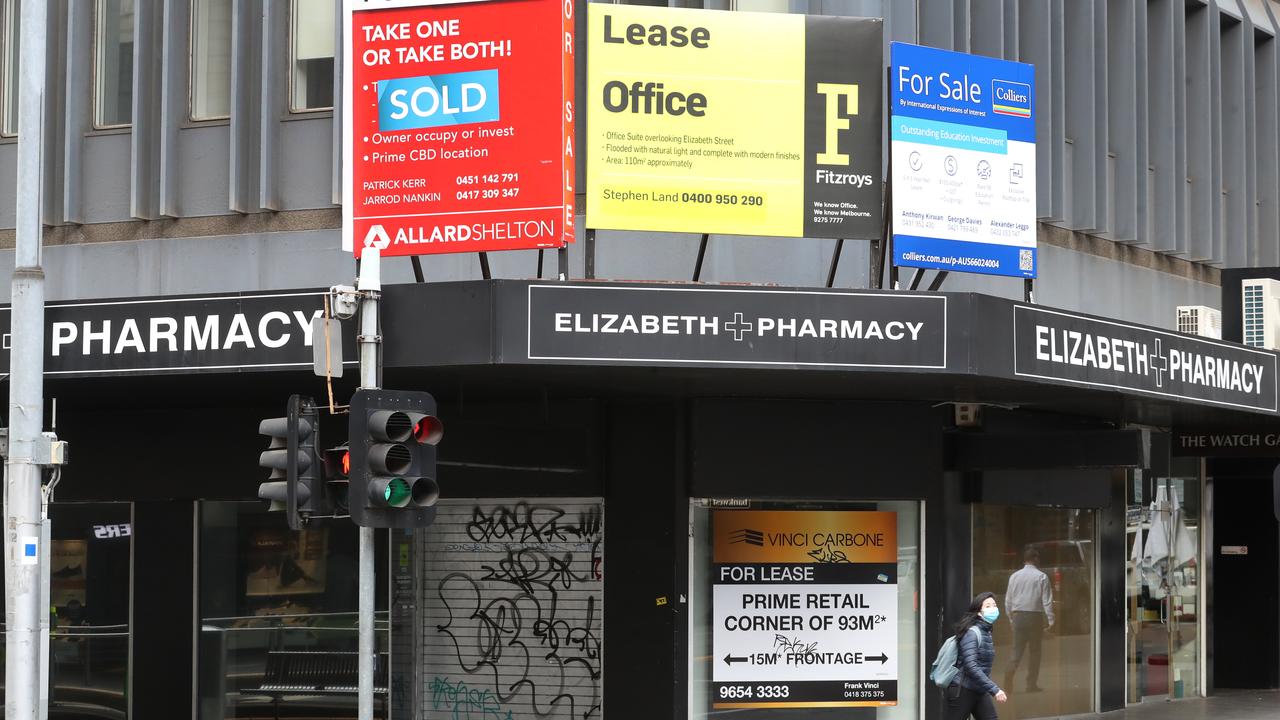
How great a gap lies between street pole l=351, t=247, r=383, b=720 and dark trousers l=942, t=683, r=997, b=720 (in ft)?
17.6

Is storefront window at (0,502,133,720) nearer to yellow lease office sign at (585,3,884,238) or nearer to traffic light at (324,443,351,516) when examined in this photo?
yellow lease office sign at (585,3,884,238)

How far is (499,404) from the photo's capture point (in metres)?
15.4

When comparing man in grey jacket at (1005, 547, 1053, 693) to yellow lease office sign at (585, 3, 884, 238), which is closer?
yellow lease office sign at (585, 3, 884, 238)

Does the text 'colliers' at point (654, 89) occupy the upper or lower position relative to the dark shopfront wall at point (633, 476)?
upper

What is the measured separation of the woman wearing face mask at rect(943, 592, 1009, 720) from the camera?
43.9ft

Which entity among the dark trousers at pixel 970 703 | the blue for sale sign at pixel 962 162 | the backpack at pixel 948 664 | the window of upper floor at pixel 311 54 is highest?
the window of upper floor at pixel 311 54

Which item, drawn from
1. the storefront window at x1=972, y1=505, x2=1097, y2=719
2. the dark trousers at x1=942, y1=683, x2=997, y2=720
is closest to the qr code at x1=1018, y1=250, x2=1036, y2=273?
the storefront window at x1=972, y1=505, x2=1097, y2=719

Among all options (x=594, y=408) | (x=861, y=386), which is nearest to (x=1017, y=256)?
(x=861, y=386)

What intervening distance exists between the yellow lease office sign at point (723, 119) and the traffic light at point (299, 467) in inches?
162

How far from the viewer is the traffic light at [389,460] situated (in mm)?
9477

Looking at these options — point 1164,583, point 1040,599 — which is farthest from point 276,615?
point 1164,583

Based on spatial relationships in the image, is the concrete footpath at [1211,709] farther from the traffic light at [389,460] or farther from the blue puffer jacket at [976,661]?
the traffic light at [389,460]

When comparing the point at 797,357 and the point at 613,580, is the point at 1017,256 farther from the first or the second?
the point at 613,580

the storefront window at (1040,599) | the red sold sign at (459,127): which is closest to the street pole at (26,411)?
the red sold sign at (459,127)
